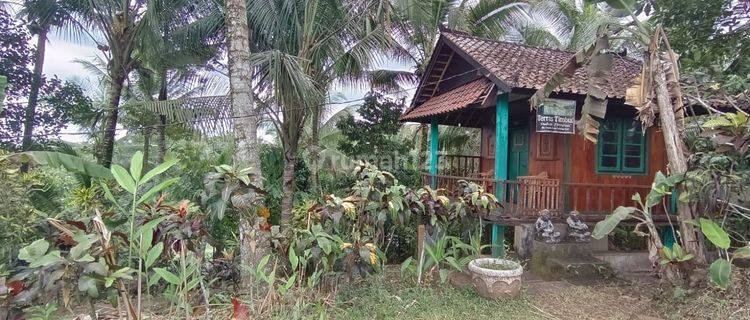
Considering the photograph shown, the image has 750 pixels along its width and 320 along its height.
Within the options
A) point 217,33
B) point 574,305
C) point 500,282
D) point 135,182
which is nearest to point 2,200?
point 135,182

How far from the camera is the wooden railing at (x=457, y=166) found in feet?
32.2

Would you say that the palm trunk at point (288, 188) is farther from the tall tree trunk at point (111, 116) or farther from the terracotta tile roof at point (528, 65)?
the terracotta tile roof at point (528, 65)

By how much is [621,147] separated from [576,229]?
2.45 meters

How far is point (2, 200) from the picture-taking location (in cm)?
376

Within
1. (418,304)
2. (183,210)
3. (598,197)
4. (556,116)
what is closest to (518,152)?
(598,197)

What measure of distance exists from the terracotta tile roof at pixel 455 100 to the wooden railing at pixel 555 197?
1.26m

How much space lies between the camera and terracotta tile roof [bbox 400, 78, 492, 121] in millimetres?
6585

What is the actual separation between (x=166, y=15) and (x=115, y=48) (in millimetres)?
1404

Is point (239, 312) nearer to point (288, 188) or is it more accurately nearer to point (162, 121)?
point (288, 188)

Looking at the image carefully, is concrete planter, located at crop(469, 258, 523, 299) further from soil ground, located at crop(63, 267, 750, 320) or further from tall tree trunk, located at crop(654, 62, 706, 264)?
tall tree trunk, located at crop(654, 62, 706, 264)

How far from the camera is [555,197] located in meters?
6.28

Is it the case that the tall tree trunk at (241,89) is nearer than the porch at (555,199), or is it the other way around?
the tall tree trunk at (241,89)

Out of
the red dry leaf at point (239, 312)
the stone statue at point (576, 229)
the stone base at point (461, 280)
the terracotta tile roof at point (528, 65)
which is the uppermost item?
the terracotta tile roof at point (528, 65)

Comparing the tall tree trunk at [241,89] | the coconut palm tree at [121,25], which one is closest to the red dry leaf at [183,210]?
the tall tree trunk at [241,89]
